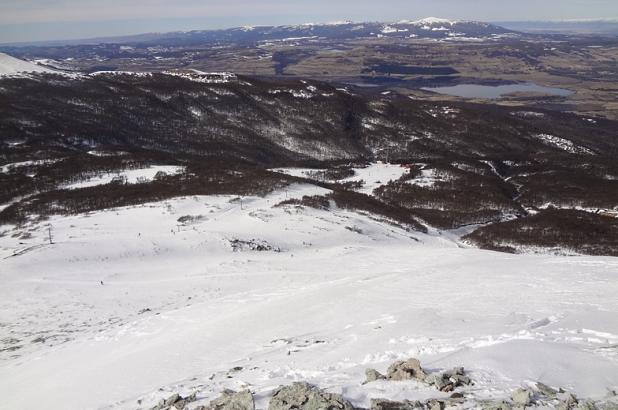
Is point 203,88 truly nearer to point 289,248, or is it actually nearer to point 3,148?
point 3,148

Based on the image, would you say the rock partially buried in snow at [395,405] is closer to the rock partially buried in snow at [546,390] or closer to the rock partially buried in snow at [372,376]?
the rock partially buried in snow at [372,376]

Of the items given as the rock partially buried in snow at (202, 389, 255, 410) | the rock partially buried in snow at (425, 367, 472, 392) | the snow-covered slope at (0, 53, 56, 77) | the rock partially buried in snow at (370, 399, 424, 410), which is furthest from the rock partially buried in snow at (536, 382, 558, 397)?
the snow-covered slope at (0, 53, 56, 77)

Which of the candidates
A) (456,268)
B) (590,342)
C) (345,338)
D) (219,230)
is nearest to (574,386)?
(590,342)

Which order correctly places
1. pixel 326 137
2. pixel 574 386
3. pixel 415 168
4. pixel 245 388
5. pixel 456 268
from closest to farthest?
pixel 574 386
pixel 245 388
pixel 456 268
pixel 415 168
pixel 326 137

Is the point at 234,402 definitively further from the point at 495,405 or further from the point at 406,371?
the point at 495,405

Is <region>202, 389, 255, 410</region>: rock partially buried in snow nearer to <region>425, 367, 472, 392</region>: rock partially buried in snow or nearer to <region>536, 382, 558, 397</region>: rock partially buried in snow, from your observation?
<region>425, 367, 472, 392</region>: rock partially buried in snow

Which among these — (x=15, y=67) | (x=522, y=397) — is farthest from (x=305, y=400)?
(x=15, y=67)
